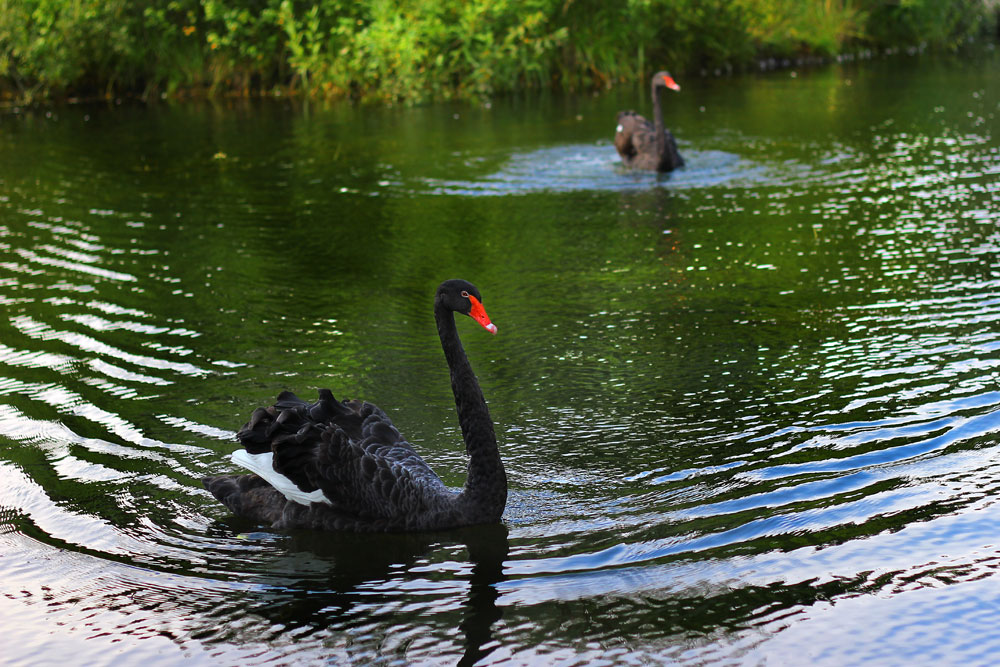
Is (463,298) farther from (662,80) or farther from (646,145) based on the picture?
(662,80)

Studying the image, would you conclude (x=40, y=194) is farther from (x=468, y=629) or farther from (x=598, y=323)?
(x=468, y=629)

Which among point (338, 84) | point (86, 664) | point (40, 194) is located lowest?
point (86, 664)

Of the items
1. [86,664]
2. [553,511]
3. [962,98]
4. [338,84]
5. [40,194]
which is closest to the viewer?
[86,664]

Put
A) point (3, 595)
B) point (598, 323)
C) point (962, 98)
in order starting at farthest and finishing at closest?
point (962, 98) < point (598, 323) < point (3, 595)

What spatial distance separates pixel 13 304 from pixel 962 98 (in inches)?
636

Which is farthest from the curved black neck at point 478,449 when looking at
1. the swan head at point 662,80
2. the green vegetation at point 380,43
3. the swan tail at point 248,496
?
the green vegetation at point 380,43

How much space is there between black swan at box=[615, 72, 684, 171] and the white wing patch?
9420 mm

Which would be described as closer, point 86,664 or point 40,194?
point 86,664

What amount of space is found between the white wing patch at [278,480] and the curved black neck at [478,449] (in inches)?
28.1

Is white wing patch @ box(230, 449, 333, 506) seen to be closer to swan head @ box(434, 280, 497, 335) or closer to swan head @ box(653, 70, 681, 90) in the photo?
swan head @ box(434, 280, 497, 335)

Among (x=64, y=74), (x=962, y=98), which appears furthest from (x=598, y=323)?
(x=64, y=74)

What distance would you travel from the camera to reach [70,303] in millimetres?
9891

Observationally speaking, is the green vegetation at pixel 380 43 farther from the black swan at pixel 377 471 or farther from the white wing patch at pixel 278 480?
the white wing patch at pixel 278 480

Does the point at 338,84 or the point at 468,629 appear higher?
the point at 338,84
